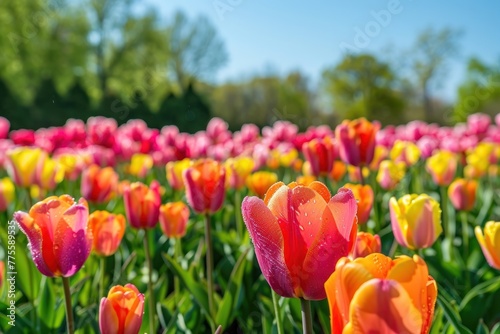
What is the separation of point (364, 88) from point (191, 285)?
3779cm

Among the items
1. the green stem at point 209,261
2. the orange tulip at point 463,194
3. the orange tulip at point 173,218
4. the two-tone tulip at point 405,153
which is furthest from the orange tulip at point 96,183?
the two-tone tulip at point 405,153

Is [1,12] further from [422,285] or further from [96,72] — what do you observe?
[422,285]

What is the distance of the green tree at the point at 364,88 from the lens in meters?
36.7

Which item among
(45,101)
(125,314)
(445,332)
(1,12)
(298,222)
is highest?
(1,12)

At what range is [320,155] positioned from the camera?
89.9 inches

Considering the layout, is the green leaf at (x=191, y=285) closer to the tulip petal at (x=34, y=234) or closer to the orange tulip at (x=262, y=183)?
the tulip petal at (x=34, y=234)

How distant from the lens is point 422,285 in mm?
580

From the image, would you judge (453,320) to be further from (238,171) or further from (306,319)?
(238,171)

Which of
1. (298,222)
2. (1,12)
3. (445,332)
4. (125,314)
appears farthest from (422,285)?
(1,12)

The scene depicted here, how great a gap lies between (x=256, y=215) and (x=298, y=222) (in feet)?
0.19

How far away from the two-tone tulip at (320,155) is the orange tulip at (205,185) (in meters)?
0.70

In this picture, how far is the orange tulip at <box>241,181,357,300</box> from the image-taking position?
73 centimetres

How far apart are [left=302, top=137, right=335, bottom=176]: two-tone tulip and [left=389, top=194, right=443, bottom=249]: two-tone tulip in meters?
0.87

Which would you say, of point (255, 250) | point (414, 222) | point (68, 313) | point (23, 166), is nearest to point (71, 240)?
point (68, 313)
